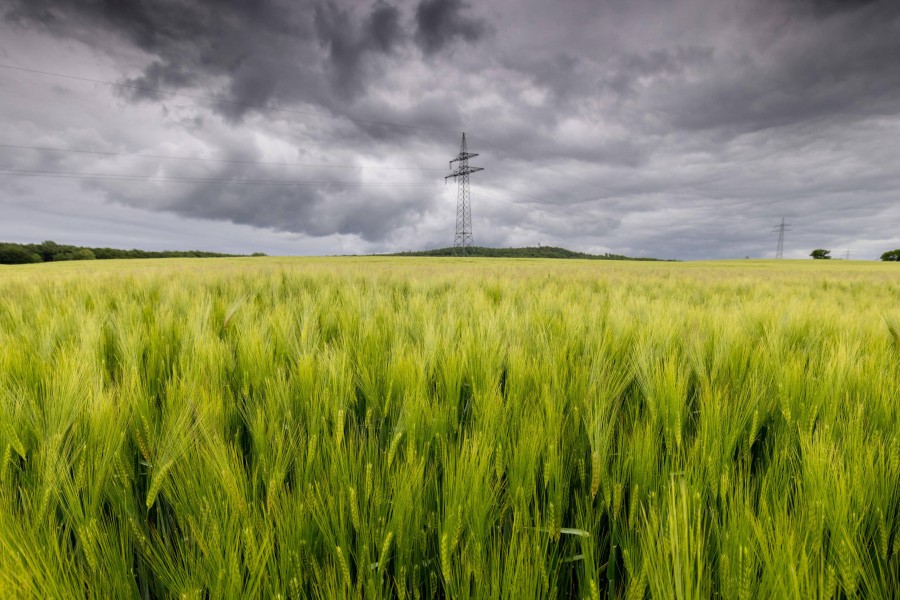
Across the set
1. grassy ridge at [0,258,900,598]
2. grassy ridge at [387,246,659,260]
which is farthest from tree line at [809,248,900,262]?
grassy ridge at [0,258,900,598]

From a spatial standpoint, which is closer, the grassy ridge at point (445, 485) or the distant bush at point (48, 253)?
the grassy ridge at point (445, 485)

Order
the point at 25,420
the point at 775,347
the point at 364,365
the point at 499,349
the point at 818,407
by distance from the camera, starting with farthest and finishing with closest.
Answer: the point at 775,347 → the point at 499,349 → the point at 364,365 → the point at 818,407 → the point at 25,420

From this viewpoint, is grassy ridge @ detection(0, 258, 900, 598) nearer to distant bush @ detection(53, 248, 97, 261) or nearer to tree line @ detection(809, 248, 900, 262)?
distant bush @ detection(53, 248, 97, 261)

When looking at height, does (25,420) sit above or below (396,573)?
above

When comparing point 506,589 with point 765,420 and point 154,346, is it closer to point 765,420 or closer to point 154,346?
point 765,420

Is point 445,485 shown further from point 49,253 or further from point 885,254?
point 885,254

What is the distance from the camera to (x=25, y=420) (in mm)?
894

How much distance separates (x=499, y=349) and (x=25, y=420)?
120 centimetres

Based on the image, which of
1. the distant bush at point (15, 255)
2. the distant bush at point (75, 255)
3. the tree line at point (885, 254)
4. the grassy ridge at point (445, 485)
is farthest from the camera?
the tree line at point (885, 254)

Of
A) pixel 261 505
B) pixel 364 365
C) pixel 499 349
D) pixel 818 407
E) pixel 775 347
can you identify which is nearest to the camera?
pixel 261 505

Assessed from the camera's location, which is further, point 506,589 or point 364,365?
point 364,365

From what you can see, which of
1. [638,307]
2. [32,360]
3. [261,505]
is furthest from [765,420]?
[32,360]

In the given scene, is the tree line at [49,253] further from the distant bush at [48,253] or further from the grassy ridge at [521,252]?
the grassy ridge at [521,252]

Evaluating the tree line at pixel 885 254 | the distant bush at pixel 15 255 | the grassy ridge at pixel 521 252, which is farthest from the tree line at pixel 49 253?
the tree line at pixel 885 254
